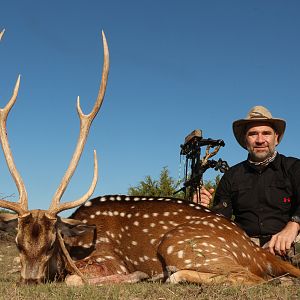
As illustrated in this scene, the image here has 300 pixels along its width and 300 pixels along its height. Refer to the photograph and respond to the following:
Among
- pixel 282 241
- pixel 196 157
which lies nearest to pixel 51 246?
pixel 282 241

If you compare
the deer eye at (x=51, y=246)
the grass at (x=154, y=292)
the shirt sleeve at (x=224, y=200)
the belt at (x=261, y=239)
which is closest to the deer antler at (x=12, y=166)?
the deer eye at (x=51, y=246)

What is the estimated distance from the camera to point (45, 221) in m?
4.75

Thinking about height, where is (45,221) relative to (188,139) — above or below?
below

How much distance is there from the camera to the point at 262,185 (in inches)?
240

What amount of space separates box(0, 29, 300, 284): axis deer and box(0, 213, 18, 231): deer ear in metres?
0.02

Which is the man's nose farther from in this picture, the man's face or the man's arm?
the man's arm

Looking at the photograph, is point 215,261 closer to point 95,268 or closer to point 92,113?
point 95,268

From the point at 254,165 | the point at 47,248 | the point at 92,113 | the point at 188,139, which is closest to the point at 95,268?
the point at 47,248

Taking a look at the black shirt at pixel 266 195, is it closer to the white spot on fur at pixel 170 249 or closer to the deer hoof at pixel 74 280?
the white spot on fur at pixel 170 249

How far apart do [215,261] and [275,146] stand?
7.32 feet

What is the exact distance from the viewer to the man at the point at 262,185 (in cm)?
599

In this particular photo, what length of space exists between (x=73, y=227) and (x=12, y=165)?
0.91 metres

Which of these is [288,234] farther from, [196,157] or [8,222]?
[196,157]

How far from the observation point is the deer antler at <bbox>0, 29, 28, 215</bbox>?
4988 mm
